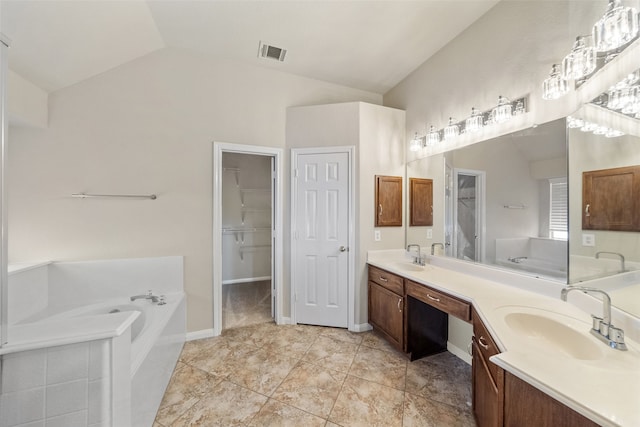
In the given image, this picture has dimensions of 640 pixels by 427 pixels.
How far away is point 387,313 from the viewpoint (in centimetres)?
246

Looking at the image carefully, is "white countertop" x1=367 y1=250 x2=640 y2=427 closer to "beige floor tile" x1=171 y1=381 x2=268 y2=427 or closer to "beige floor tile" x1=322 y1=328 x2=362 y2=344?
"beige floor tile" x1=322 y1=328 x2=362 y2=344

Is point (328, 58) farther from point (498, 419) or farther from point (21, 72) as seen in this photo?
point (498, 419)

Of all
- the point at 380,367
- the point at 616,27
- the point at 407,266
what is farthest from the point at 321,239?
the point at 616,27

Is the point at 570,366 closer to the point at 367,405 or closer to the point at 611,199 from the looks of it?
the point at 611,199

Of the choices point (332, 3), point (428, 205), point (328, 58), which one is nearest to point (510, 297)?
point (428, 205)

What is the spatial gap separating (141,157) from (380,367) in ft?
9.94

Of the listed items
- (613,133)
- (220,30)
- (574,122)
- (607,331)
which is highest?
(220,30)

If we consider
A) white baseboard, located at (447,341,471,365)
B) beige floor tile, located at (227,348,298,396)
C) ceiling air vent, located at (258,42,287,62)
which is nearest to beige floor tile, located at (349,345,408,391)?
white baseboard, located at (447,341,471,365)

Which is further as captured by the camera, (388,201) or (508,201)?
(388,201)

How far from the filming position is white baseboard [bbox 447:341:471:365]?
2189 millimetres

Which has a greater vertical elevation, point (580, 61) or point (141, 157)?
point (580, 61)

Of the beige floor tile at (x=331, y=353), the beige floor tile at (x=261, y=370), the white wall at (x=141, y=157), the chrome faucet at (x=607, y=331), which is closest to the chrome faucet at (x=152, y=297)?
the white wall at (x=141, y=157)

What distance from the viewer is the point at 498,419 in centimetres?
105

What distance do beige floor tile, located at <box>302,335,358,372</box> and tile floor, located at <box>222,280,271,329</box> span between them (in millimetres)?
853
